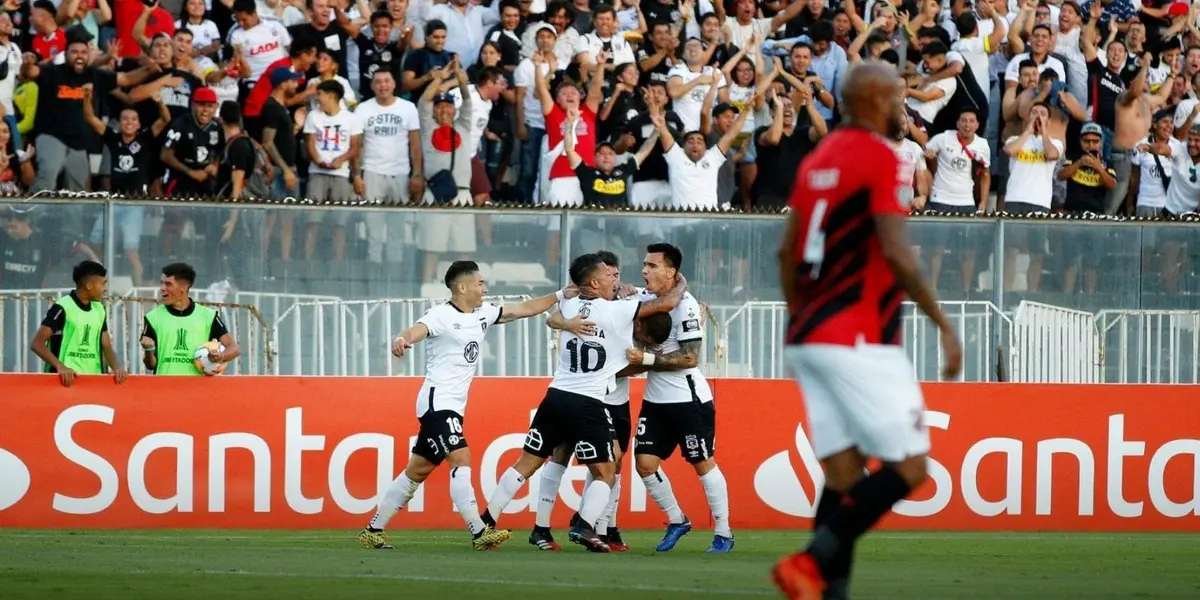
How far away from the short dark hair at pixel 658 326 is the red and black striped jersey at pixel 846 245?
5.72 meters

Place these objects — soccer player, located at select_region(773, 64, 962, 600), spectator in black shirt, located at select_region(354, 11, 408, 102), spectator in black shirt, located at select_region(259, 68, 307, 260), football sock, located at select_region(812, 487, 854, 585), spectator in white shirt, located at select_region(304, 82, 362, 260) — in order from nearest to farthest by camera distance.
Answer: soccer player, located at select_region(773, 64, 962, 600)
football sock, located at select_region(812, 487, 854, 585)
spectator in black shirt, located at select_region(259, 68, 307, 260)
spectator in white shirt, located at select_region(304, 82, 362, 260)
spectator in black shirt, located at select_region(354, 11, 408, 102)

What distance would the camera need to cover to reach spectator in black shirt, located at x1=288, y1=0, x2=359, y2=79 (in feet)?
62.7

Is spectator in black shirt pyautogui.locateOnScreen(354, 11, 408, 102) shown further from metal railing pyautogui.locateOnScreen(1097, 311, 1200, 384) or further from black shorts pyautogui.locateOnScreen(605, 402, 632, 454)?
metal railing pyautogui.locateOnScreen(1097, 311, 1200, 384)

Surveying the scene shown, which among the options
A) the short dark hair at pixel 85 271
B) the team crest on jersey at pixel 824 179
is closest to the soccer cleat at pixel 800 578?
the team crest on jersey at pixel 824 179

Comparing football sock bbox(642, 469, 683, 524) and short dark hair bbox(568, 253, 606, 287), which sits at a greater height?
short dark hair bbox(568, 253, 606, 287)

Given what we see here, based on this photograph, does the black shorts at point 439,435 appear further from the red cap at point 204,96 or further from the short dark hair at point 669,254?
the red cap at point 204,96

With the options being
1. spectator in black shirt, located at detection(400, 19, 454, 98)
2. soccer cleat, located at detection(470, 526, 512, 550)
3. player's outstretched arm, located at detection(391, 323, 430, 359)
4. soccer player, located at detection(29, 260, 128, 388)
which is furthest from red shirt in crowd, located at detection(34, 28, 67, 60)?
soccer cleat, located at detection(470, 526, 512, 550)

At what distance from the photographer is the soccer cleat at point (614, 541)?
12.4 m

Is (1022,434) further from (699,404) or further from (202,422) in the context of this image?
(202,422)

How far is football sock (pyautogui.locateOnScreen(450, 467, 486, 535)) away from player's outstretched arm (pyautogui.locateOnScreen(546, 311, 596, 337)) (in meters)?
1.18

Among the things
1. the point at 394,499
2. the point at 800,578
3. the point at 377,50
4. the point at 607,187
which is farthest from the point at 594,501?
the point at 377,50

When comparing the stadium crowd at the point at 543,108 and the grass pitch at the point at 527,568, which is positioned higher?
the stadium crowd at the point at 543,108

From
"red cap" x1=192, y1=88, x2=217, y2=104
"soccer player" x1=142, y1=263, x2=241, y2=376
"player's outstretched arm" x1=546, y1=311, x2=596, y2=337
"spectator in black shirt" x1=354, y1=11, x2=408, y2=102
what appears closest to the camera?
"player's outstretched arm" x1=546, y1=311, x2=596, y2=337

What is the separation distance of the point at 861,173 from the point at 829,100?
14.0 meters
